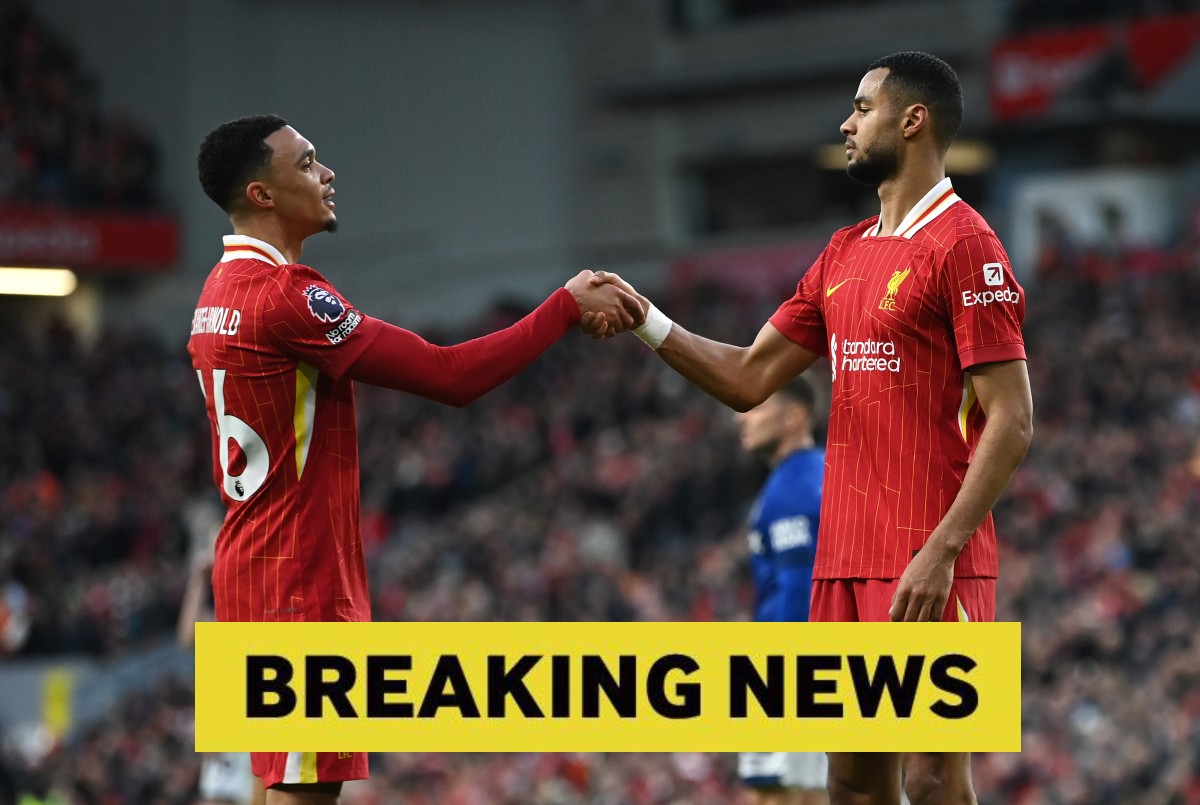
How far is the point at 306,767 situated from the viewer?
5320 millimetres

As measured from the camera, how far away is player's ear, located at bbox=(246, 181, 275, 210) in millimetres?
5656

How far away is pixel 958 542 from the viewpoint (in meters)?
5.04

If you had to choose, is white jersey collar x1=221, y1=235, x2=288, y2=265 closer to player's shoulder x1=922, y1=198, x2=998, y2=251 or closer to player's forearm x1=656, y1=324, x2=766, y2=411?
player's forearm x1=656, y1=324, x2=766, y2=411

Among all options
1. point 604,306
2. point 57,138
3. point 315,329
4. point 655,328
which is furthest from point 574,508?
point 315,329

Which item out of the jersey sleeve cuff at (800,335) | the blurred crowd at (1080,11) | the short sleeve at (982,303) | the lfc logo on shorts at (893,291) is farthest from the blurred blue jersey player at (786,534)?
the blurred crowd at (1080,11)

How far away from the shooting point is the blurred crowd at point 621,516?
13.8 metres

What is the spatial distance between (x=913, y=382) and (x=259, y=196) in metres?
2.01

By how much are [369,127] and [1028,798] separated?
21.0 meters

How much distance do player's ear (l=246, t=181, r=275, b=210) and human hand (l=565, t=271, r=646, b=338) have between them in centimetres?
98

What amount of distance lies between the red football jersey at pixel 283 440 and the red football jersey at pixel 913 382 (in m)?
1.41

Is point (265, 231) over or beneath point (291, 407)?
over

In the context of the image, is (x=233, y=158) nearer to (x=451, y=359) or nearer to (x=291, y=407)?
(x=291, y=407)

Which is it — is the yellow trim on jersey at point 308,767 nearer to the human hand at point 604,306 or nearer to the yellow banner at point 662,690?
the yellow banner at point 662,690

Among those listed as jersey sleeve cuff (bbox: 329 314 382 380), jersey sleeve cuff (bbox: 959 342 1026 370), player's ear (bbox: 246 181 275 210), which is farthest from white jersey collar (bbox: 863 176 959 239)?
player's ear (bbox: 246 181 275 210)
